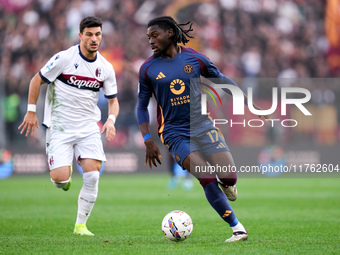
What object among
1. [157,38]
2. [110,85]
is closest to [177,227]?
[157,38]

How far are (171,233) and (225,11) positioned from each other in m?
18.8

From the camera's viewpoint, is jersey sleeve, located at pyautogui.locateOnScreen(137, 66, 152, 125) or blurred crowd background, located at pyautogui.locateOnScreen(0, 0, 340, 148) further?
blurred crowd background, located at pyautogui.locateOnScreen(0, 0, 340, 148)

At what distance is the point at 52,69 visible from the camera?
7.42m

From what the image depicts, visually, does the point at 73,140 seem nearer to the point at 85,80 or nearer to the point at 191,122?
the point at 85,80

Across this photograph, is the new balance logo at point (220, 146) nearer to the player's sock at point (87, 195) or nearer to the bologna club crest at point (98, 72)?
the player's sock at point (87, 195)

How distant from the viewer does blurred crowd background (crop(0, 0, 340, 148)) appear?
22.8 metres

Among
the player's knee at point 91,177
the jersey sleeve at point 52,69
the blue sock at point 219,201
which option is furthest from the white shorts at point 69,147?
the blue sock at point 219,201

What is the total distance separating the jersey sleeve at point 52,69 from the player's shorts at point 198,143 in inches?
71.6

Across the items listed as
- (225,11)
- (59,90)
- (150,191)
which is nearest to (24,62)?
(225,11)

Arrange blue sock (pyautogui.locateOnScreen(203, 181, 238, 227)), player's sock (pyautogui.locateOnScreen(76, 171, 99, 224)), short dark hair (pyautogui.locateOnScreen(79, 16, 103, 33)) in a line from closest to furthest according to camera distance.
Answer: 1. blue sock (pyautogui.locateOnScreen(203, 181, 238, 227))
2. short dark hair (pyautogui.locateOnScreen(79, 16, 103, 33))
3. player's sock (pyautogui.locateOnScreen(76, 171, 99, 224))

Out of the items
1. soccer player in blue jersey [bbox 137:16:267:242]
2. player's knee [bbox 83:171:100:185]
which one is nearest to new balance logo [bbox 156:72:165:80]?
soccer player in blue jersey [bbox 137:16:267:242]

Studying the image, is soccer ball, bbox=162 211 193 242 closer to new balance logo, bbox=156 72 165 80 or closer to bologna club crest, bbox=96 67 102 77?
new balance logo, bbox=156 72 165 80

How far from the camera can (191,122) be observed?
661 cm

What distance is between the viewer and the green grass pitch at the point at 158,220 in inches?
242
